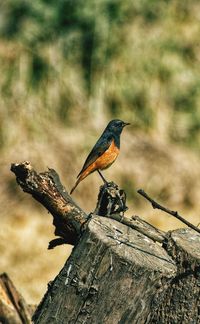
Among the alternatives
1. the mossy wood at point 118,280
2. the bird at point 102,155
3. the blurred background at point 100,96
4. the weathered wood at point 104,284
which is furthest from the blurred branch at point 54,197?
the blurred background at point 100,96

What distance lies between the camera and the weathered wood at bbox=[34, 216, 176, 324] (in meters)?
3.81

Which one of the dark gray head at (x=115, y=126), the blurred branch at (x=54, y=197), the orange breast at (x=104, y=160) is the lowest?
the blurred branch at (x=54, y=197)

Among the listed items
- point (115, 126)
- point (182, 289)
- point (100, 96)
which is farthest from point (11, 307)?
point (100, 96)

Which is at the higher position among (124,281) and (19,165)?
(19,165)

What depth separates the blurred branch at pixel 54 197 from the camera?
4.31 meters

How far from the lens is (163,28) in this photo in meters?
10.3

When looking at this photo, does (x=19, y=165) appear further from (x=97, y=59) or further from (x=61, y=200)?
(x=97, y=59)

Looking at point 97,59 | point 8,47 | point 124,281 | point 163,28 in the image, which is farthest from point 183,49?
point 124,281

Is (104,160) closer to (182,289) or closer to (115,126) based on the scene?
(115,126)

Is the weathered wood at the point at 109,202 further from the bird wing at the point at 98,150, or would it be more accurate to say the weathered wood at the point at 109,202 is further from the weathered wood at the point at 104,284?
the bird wing at the point at 98,150

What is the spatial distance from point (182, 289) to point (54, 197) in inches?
32.2

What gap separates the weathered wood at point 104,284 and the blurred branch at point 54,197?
1.50 feet

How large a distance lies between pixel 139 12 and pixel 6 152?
8.09 ft

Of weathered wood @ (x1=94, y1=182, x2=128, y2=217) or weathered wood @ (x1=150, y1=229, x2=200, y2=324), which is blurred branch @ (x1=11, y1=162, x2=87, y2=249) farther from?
weathered wood @ (x1=150, y1=229, x2=200, y2=324)
